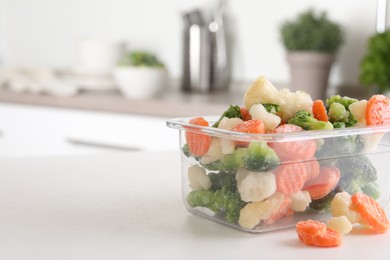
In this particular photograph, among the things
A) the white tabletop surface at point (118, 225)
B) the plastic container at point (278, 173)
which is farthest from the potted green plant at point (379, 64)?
the plastic container at point (278, 173)

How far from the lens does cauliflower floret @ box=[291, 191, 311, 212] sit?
0.98m

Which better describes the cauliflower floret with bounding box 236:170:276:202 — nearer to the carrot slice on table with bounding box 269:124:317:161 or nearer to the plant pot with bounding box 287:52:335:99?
the carrot slice on table with bounding box 269:124:317:161

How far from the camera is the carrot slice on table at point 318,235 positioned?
92 cm

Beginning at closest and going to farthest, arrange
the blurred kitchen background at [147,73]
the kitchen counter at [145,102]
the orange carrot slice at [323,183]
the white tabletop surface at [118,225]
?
the white tabletop surface at [118,225] < the orange carrot slice at [323,183] < the kitchen counter at [145,102] < the blurred kitchen background at [147,73]

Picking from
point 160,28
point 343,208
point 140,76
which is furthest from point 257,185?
point 160,28

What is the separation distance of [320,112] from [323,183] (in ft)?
0.32

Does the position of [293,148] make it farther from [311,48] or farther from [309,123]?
[311,48]

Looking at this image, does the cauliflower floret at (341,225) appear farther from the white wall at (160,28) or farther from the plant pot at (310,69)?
the white wall at (160,28)

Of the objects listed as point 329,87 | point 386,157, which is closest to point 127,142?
point 329,87

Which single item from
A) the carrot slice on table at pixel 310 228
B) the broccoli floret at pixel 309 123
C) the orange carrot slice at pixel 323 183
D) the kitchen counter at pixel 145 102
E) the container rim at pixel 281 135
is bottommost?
the kitchen counter at pixel 145 102

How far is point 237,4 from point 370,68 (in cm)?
82

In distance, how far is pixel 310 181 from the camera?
38.7 inches

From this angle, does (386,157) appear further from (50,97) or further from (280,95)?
(50,97)

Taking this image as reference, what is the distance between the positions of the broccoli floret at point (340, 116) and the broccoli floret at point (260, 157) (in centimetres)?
14
